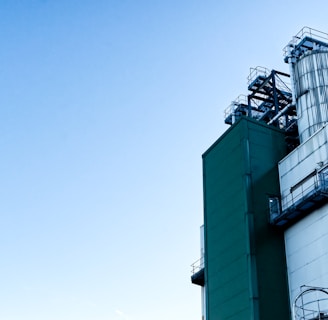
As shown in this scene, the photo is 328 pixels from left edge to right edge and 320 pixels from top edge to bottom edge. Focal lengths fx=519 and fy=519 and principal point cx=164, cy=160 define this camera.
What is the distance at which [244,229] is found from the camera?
38625 mm

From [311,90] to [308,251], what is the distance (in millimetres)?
14267

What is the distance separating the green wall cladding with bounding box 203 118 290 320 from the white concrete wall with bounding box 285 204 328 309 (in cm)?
81

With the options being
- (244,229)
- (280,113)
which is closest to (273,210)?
(244,229)

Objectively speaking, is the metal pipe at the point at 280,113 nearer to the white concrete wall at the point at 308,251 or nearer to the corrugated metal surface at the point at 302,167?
the corrugated metal surface at the point at 302,167

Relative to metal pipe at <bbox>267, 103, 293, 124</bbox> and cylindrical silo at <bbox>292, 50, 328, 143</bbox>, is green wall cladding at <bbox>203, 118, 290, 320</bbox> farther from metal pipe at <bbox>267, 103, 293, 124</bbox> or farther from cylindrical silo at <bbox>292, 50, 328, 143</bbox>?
metal pipe at <bbox>267, 103, 293, 124</bbox>

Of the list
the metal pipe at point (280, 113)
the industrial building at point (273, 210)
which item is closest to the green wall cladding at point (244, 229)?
the industrial building at point (273, 210)

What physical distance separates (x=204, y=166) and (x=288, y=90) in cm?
1309

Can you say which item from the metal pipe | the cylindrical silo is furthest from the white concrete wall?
the metal pipe

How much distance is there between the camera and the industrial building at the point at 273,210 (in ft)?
117

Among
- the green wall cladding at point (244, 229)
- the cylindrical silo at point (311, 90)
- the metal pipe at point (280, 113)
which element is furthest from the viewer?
the metal pipe at point (280, 113)

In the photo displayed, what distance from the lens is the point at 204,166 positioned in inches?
1844

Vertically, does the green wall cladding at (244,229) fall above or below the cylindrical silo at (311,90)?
below

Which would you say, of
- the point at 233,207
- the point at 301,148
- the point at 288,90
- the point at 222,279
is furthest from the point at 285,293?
the point at 288,90

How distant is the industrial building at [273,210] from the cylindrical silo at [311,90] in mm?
83
